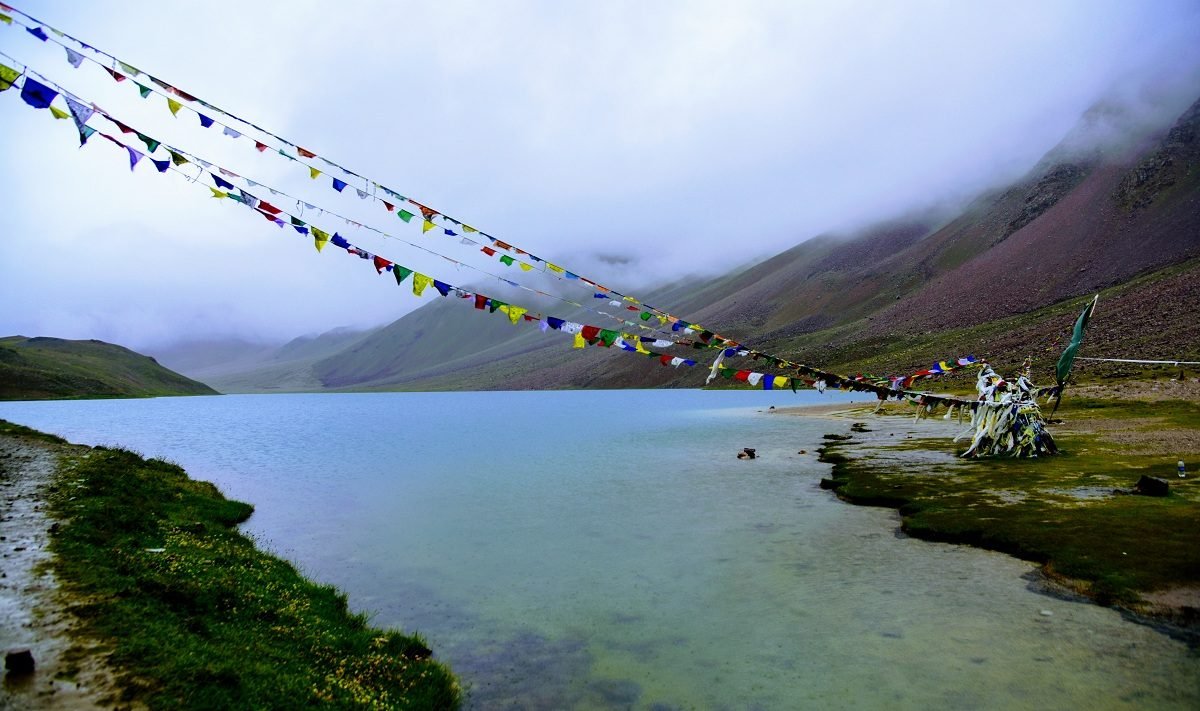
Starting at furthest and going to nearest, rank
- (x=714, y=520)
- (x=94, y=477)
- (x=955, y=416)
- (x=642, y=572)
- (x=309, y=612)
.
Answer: (x=955, y=416)
(x=714, y=520)
(x=94, y=477)
(x=642, y=572)
(x=309, y=612)

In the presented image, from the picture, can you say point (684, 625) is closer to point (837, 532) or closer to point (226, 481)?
point (837, 532)

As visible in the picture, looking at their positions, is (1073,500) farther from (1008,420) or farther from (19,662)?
(19,662)

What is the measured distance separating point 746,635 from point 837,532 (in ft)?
28.5

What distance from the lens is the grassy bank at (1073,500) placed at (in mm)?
14234

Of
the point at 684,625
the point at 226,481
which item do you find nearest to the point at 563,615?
the point at 684,625

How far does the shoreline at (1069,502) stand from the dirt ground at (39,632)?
16.8 m

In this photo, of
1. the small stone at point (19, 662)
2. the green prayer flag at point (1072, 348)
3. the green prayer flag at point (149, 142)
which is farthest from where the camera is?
the green prayer flag at point (1072, 348)

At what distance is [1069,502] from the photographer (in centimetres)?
2039

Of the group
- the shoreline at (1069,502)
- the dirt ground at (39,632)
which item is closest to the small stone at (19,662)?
the dirt ground at (39,632)

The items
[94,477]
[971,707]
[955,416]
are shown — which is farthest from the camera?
[955,416]

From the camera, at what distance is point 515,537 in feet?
71.7

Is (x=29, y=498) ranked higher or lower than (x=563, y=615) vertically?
higher

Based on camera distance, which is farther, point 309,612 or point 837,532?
point 837,532

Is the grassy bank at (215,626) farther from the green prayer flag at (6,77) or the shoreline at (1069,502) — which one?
the shoreline at (1069,502)
